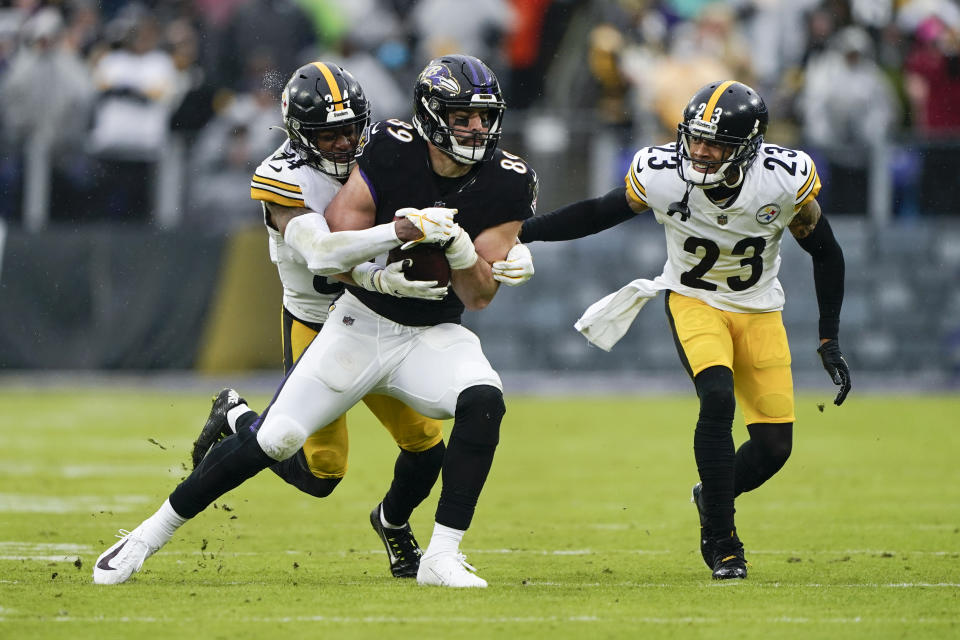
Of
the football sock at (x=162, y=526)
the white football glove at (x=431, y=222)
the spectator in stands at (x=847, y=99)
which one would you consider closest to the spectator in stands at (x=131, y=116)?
the spectator in stands at (x=847, y=99)

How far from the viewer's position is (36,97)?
14.2 m

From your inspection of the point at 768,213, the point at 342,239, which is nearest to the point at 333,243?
the point at 342,239

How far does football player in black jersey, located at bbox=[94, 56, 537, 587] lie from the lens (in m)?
5.51

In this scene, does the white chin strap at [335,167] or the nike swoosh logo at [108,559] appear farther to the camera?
the white chin strap at [335,167]

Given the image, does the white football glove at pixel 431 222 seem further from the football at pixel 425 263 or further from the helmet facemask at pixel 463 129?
the helmet facemask at pixel 463 129

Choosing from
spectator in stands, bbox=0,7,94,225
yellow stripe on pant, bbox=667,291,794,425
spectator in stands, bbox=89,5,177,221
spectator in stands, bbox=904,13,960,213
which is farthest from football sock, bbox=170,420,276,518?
spectator in stands, bbox=904,13,960,213

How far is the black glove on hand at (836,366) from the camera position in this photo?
634cm

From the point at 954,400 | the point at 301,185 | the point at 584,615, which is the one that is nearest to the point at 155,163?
the point at 954,400

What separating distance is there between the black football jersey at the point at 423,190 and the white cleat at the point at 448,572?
0.89 meters

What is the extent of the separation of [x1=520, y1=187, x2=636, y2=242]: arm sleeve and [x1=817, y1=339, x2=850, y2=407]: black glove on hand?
3.35 ft

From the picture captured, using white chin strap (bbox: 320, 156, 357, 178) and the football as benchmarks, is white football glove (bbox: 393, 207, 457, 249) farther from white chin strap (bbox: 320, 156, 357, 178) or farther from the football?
white chin strap (bbox: 320, 156, 357, 178)

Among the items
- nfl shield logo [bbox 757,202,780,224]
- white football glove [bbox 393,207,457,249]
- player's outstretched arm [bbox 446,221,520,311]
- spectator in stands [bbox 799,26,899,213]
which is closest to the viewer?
white football glove [bbox 393,207,457,249]

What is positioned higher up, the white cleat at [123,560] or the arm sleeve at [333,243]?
the arm sleeve at [333,243]

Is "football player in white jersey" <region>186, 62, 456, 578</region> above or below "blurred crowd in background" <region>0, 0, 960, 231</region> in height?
above
